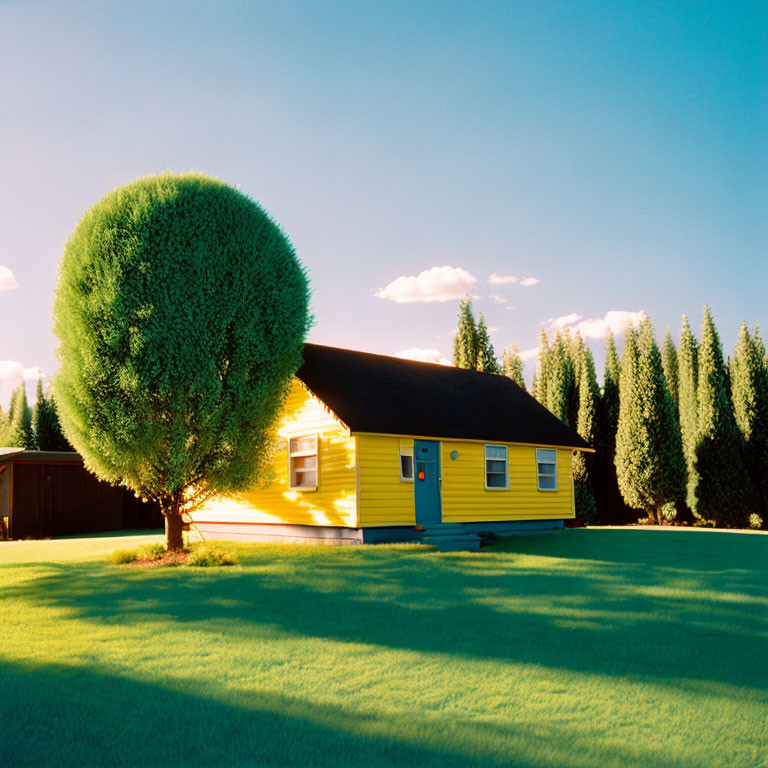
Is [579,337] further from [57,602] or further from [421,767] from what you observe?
[421,767]

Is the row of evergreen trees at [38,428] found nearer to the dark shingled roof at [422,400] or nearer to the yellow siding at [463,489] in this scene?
the dark shingled roof at [422,400]

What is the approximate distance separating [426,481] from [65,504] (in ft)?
49.2

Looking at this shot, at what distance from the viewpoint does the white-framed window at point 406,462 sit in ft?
61.9

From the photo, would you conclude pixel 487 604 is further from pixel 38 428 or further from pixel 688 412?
pixel 38 428

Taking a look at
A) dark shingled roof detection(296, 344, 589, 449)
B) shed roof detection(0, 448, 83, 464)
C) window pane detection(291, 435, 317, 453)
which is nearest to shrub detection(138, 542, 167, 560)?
window pane detection(291, 435, 317, 453)

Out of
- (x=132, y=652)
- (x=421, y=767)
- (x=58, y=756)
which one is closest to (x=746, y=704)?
(x=421, y=767)

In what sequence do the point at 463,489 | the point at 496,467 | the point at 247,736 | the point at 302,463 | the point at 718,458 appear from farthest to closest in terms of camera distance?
the point at 718,458 → the point at 496,467 → the point at 463,489 → the point at 302,463 → the point at 247,736

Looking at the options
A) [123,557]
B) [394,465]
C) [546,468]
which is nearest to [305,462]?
[394,465]

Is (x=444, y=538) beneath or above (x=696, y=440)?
beneath

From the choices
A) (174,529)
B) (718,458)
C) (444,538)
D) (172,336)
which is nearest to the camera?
(172,336)

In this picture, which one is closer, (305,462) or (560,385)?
(305,462)

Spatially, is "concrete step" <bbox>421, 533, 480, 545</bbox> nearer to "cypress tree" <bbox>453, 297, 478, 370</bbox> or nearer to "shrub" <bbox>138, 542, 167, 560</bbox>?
"shrub" <bbox>138, 542, 167, 560</bbox>

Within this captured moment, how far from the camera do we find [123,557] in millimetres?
14945

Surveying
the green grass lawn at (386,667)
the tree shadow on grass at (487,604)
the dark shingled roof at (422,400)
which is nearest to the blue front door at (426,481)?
the dark shingled roof at (422,400)
